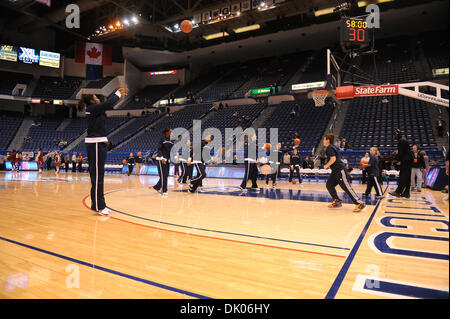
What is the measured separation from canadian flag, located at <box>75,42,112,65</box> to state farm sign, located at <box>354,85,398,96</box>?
28.9 m

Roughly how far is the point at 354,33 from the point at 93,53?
28815mm

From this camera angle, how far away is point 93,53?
2992 cm

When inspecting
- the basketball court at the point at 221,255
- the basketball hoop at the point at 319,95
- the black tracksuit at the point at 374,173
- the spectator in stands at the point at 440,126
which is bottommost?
the basketball court at the point at 221,255

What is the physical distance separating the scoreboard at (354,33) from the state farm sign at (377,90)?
2073 millimetres

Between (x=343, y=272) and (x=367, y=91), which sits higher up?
(x=367, y=91)

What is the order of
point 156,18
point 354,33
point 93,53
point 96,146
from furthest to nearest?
point 93,53
point 156,18
point 354,33
point 96,146

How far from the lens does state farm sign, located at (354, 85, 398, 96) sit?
798cm

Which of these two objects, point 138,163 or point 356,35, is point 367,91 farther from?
point 138,163

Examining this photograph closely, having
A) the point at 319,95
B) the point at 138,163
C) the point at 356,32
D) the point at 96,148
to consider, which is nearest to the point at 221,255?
the point at 96,148

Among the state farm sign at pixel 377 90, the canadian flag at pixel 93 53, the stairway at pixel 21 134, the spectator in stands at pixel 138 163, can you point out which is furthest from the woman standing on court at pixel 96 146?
the canadian flag at pixel 93 53

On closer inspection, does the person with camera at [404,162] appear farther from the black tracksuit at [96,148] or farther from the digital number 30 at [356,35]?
the black tracksuit at [96,148]

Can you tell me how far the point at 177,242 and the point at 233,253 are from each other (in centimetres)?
68

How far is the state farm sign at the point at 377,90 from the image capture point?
314 inches
